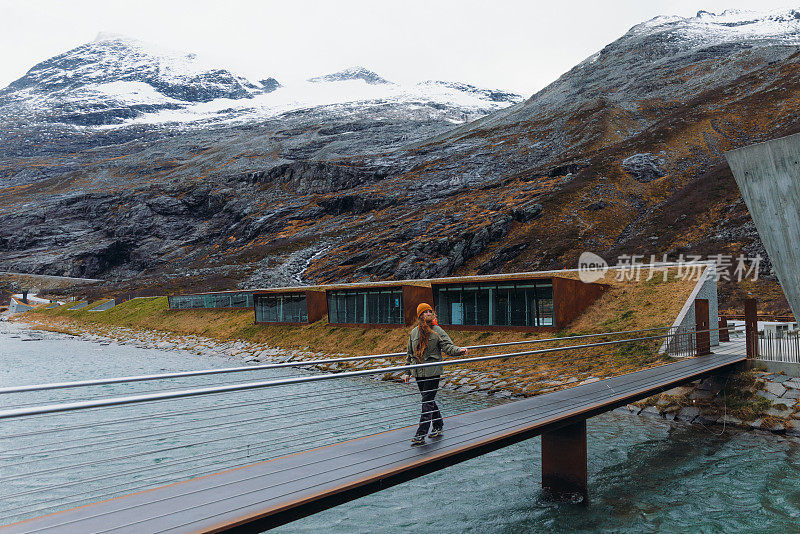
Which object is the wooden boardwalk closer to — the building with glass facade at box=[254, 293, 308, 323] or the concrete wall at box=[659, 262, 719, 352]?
the concrete wall at box=[659, 262, 719, 352]

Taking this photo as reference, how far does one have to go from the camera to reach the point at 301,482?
6402 millimetres

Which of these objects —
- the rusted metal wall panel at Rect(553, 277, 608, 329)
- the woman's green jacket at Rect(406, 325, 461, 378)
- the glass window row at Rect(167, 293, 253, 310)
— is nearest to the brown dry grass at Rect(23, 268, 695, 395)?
the rusted metal wall panel at Rect(553, 277, 608, 329)

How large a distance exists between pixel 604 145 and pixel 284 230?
197 ft

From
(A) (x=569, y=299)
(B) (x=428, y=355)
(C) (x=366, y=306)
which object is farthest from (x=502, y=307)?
(B) (x=428, y=355)

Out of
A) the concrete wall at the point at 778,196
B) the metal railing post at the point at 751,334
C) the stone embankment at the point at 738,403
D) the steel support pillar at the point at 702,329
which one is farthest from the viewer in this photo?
the steel support pillar at the point at 702,329

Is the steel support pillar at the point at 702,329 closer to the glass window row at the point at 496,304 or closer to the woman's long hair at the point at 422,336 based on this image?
the glass window row at the point at 496,304

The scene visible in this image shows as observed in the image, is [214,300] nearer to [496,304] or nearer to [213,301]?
[213,301]

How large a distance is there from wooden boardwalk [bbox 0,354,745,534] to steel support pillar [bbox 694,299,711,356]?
34.9 feet

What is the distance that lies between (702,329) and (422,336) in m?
15.4


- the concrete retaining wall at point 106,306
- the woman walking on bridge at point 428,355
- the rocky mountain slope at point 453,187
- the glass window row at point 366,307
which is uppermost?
the rocky mountain slope at point 453,187

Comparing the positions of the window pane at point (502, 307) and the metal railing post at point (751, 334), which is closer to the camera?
the metal railing post at point (751, 334)

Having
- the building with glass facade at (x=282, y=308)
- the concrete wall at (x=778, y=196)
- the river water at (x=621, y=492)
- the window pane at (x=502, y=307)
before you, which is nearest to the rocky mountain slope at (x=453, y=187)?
the window pane at (x=502, y=307)

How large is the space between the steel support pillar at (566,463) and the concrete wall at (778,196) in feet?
13.8

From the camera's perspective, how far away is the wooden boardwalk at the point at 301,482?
17.4 ft
